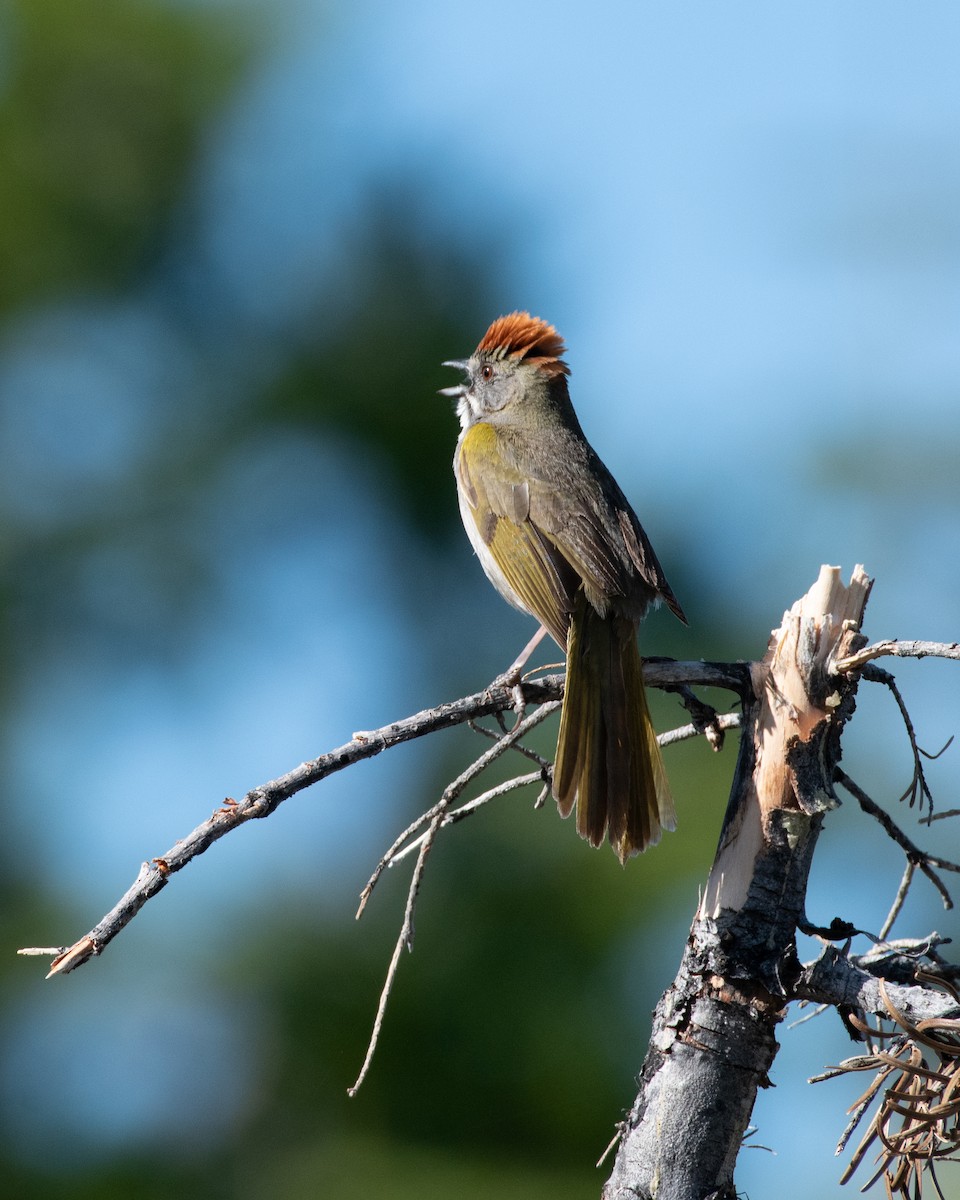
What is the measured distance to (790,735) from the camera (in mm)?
2869

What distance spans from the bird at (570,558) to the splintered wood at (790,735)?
60 centimetres

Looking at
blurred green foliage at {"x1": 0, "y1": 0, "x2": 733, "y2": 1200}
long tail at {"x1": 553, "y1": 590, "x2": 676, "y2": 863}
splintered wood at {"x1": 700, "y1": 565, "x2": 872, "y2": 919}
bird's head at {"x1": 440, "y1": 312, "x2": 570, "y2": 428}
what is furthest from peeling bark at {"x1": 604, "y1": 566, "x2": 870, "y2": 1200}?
blurred green foliage at {"x1": 0, "y1": 0, "x2": 733, "y2": 1200}

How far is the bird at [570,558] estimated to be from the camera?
11.6ft

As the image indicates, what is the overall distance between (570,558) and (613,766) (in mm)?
940

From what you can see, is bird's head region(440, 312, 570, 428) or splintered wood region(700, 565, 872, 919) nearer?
splintered wood region(700, 565, 872, 919)

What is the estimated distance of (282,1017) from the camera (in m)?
7.22

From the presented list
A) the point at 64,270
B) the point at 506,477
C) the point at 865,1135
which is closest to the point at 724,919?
the point at 865,1135

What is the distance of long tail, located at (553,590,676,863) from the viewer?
3504 mm

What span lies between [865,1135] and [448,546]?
6.58m

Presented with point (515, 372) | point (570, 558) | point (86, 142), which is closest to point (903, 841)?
point (570, 558)

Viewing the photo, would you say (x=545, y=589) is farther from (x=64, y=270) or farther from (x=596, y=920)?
(x=64, y=270)

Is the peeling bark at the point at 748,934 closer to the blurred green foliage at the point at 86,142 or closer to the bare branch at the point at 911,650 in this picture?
the bare branch at the point at 911,650

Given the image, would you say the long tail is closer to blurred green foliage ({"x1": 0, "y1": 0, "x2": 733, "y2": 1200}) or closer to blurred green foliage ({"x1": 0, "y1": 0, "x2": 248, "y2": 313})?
blurred green foliage ({"x1": 0, "y1": 0, "x2": 733, "y2": 1200})

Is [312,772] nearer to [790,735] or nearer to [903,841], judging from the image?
[790,735]
